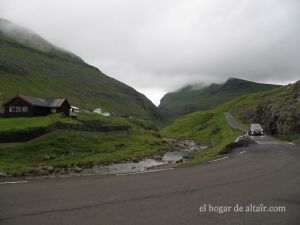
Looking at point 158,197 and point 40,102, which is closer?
point 158,197

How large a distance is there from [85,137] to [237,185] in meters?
49.6

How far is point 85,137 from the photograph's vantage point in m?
64.7

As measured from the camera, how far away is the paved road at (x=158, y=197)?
12469mm

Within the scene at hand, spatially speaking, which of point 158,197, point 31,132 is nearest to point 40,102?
point 31,132

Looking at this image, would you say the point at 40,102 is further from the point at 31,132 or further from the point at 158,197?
the point at 158,197

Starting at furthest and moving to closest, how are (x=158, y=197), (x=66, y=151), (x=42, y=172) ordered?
1. (x=66, y=151)
2. (x=42, y=172)
3. (x=158, y=197)

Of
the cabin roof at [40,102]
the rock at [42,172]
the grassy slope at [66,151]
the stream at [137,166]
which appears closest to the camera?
the rock at [42,172]

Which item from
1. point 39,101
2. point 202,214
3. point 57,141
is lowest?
point 202,214

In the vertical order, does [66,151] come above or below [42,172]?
above

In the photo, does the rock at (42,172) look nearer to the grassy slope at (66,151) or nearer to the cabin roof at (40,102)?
the grassy slope at (66,151)

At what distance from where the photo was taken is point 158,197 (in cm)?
1566

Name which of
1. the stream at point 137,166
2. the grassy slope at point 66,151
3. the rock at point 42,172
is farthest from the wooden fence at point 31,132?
the rock at point 42,172

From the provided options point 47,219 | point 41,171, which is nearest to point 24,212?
point 47,219

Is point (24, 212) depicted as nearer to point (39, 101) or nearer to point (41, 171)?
point (41, 171)
